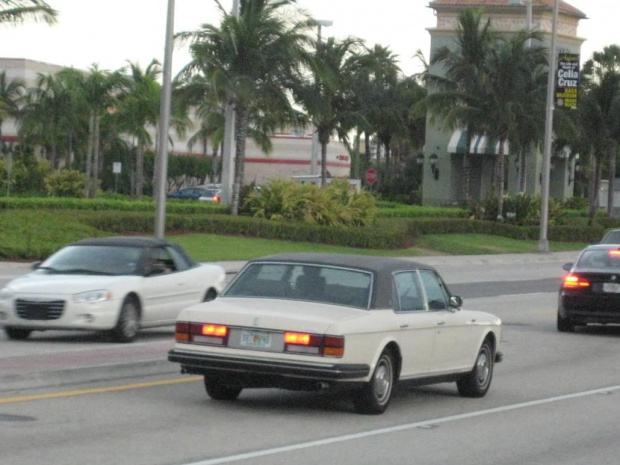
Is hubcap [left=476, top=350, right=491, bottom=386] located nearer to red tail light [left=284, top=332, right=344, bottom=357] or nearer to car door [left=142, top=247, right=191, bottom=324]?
red tail light [left=284, top=332, right=344, bottom=357]

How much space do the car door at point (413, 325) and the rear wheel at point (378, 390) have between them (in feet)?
0.80

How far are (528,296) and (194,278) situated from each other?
46.2 ft

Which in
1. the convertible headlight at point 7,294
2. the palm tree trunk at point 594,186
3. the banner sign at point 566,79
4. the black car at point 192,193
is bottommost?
the convertible headlight at point 7,294

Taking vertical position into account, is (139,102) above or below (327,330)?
above

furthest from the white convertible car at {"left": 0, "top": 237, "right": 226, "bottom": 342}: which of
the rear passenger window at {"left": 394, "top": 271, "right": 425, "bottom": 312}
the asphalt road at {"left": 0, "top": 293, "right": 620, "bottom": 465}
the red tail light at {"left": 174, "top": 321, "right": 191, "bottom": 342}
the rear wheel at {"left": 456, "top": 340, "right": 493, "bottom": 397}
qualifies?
the rear passenger window at {"left": 394, "top": 271, "right": 425, "bottom": 312}

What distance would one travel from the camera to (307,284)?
11562mm

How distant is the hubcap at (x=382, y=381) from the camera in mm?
11188

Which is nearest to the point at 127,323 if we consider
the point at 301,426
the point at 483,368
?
the point at 483,368

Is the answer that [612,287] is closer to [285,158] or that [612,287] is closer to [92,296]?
[92,296]

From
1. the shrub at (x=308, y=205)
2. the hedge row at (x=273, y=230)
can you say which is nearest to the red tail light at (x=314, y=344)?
the hedge row at (x=273, y=230)

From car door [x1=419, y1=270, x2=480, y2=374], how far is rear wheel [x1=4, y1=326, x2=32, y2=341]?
6.08 m

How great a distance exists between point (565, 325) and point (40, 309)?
9.71 meters

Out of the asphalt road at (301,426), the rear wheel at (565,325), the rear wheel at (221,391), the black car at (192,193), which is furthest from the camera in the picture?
the black car at (192,193)

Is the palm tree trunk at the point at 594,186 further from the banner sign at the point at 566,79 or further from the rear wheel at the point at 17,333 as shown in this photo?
the rear wheel at the point at 17,333
